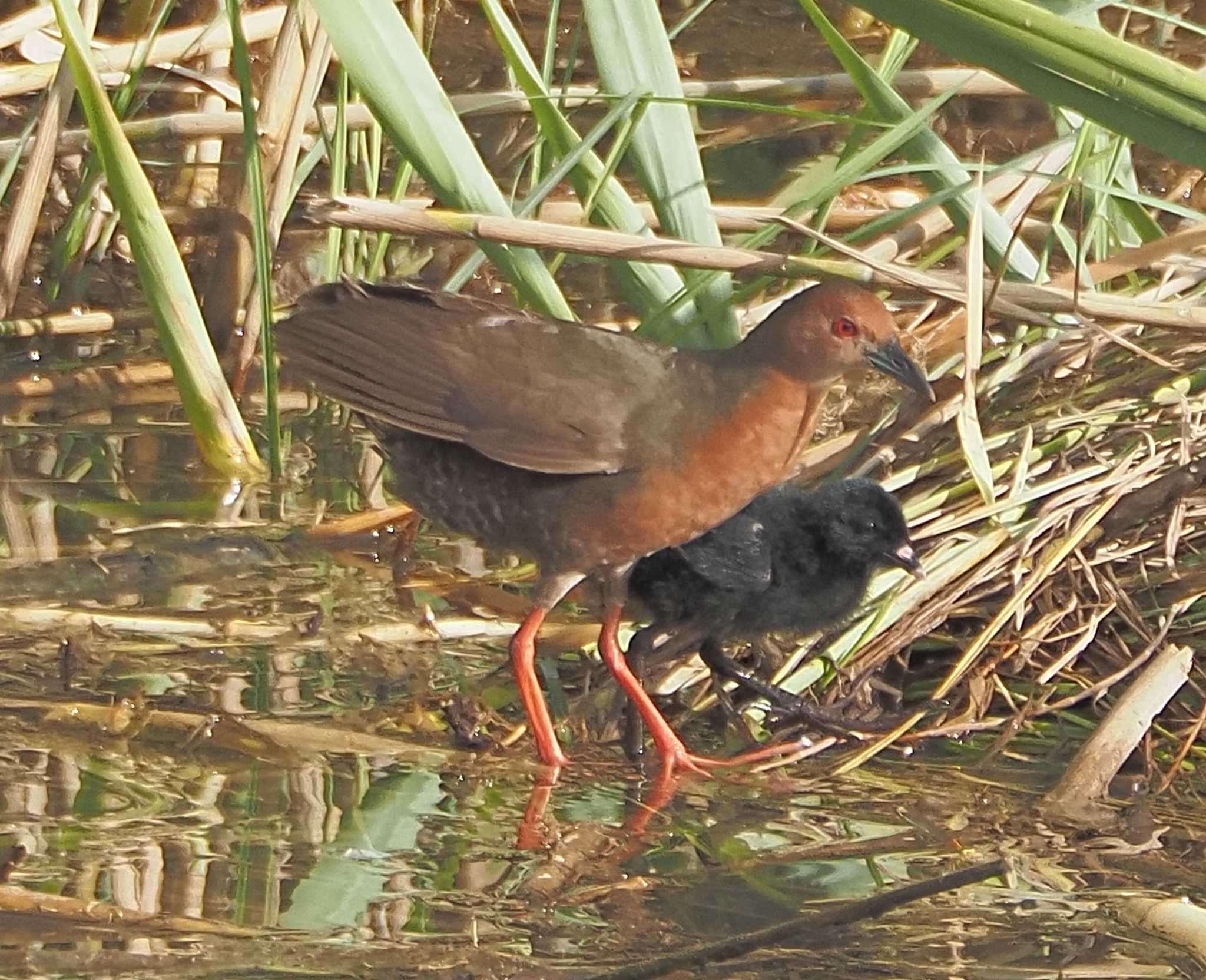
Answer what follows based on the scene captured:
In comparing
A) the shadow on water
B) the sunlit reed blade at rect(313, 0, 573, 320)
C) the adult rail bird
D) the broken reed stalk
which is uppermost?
the sunlit reed blade at rect(313, 0, 573, 320)

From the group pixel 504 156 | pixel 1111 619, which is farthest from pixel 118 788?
pixel 504 156

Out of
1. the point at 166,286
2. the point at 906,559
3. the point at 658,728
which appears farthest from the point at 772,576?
the point at 166,286

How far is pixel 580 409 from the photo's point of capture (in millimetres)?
3355

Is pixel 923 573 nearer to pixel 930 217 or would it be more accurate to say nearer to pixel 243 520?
pixel 930 217

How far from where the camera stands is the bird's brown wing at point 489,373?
3354 millimetres

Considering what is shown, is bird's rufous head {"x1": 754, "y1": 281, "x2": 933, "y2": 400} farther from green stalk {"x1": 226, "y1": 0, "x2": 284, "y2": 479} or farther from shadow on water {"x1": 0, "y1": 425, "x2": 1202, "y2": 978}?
green stalk {"x1": 226, "y1": 0, "x2": 284, "y2": 479}

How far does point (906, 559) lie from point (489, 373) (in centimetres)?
80

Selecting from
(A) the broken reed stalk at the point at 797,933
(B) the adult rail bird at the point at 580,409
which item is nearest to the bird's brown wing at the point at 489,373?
(B) the adult rail bird at the point at 580,409

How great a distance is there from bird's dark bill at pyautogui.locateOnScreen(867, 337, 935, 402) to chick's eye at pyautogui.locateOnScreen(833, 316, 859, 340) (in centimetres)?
4

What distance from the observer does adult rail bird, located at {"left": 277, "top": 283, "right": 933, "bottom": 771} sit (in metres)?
3.31

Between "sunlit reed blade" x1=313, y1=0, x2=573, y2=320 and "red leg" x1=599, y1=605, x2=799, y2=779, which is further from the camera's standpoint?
"red leg" x1=599, y1=605, x2=799, y2=779

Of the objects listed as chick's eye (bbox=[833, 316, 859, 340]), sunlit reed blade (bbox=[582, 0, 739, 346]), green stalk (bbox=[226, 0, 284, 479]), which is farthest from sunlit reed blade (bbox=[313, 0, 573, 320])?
chick's eye (bbox=[833, 316, 859, 340])

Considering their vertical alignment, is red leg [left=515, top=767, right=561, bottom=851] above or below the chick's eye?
below

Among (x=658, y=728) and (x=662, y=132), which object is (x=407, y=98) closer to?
(x=662, y=132)
